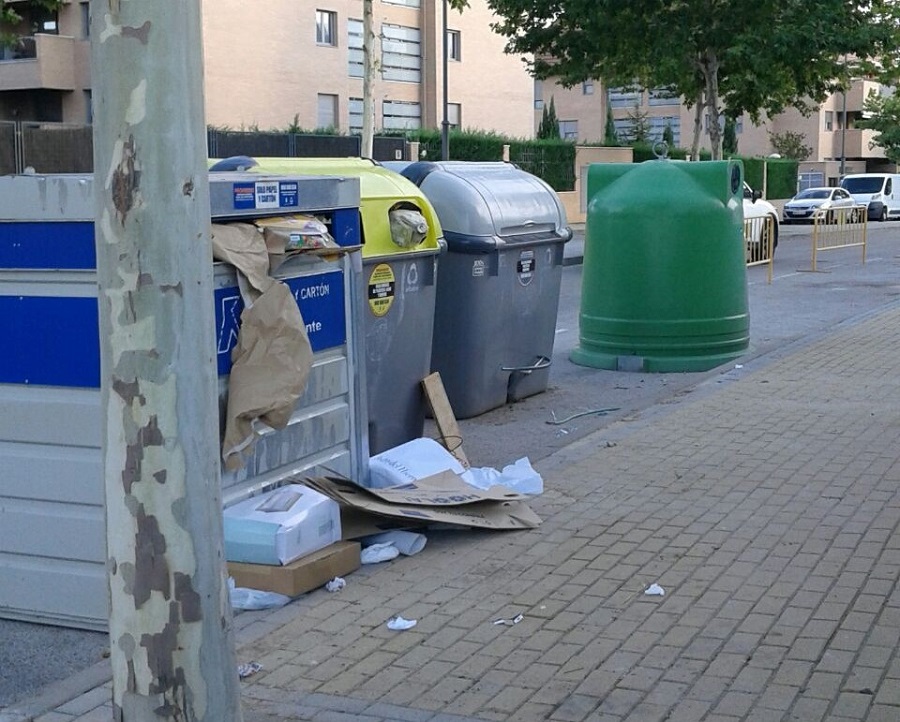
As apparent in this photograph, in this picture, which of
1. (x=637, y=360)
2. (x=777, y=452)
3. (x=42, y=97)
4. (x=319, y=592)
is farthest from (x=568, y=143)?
(x=319, y=592)

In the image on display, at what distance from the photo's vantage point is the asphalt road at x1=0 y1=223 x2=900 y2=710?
190 inches

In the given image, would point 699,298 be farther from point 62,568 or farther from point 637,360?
point 62,568

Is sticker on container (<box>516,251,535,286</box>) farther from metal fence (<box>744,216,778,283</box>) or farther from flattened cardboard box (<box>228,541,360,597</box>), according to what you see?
metal fence (<box>744,216,778,283</box>)

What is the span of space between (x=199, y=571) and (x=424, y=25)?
43.8 m

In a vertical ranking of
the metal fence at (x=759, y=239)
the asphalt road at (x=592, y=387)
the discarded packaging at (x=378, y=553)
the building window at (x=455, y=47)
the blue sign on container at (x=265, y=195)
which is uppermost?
the building window at (x=455, y=47)

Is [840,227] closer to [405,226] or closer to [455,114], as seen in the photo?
[405,226]

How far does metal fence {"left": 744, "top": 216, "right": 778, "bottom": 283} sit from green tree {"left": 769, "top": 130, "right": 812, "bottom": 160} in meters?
45.6

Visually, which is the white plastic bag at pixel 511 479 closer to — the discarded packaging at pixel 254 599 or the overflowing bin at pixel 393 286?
the overflowing bin at pixel 393 286

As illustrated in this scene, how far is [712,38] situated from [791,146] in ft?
129

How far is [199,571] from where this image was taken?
135 inches

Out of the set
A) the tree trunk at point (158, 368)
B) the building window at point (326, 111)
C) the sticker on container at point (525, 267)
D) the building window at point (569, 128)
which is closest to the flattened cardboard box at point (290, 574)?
the tree trunk at point (158, 368)

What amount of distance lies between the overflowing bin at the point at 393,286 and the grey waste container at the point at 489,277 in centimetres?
92

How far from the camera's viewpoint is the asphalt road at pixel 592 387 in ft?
15.8

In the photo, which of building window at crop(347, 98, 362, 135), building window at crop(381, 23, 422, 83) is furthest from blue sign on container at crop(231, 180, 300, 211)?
building window at crop(381, 23, 422, 83)
